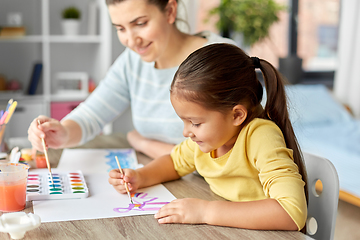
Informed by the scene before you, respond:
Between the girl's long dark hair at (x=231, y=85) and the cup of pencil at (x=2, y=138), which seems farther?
the cup of pencil at (x=2, y=138)

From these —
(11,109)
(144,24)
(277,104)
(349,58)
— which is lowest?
(349,58)

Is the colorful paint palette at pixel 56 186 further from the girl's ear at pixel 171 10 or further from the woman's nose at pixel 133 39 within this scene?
the girl's ear at pixel 171 10

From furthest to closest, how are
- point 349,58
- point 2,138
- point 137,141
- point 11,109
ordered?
point 349,58 < point 137,141 < point 2,138 < point 11,109

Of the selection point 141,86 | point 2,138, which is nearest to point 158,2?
point 141,86

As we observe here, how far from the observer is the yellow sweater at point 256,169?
762mm

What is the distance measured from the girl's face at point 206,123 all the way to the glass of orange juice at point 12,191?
1.21 feet

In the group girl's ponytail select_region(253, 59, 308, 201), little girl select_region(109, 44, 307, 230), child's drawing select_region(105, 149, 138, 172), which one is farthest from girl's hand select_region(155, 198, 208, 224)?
child's drawing select_region(105, 149, 138, 172)

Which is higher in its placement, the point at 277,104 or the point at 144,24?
the point at 144,24

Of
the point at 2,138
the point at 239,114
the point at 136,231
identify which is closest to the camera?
the point at 136,231

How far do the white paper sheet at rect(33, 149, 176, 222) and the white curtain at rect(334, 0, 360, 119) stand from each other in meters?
3.02

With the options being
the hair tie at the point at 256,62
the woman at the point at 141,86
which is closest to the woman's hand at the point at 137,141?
the woman at the point at 141,86

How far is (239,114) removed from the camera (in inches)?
34.3

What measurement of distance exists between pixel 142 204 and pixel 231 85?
0.33 metres

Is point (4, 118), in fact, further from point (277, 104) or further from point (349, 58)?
point (349, 58)
